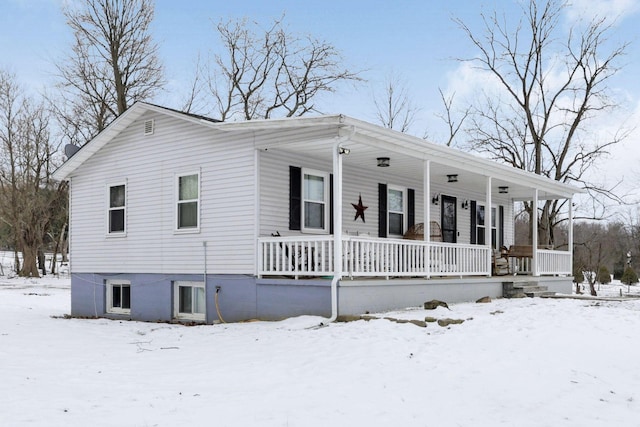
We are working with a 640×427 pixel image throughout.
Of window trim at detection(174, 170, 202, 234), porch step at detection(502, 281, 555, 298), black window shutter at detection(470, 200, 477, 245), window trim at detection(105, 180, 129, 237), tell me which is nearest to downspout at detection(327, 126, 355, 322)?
window trim at detection(174, 170, 202, 234)

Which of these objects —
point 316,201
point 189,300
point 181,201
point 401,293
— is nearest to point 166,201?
point 181,201

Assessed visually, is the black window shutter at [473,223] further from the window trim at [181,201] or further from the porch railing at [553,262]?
the window trim at [181,201]

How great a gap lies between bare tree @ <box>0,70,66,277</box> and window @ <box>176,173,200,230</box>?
2780 centimetres

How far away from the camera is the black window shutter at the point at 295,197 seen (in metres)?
13.1

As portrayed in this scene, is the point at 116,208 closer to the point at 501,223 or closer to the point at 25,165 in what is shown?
the point at 501,223

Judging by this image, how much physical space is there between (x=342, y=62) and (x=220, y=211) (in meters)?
21.4

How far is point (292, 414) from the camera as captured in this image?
6094 mm

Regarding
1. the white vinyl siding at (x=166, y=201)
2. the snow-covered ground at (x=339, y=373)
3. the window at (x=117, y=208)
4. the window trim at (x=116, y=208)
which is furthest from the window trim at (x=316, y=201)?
the window at (x=117, y=208)

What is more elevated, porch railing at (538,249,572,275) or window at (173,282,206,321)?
porch railing at (538,249,572,275)

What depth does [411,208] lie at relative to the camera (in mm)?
16953

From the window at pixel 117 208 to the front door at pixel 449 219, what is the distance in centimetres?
874

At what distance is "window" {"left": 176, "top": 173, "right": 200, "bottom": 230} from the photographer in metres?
13.6

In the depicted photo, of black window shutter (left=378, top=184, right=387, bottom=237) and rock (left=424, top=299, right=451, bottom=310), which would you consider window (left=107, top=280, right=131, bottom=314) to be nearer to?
black window shutter (left=378, top=184, right=387, bottom=237)

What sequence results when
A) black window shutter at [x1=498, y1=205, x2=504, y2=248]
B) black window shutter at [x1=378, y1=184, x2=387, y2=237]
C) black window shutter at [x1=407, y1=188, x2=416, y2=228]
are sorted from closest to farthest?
black window shutter at [x1=378, y1=184, x2=387, y2=237]
black window shutter at [x1=407, y1=188, x2=416, y2=228]
black window shutter at [x1=498, y1=205, x2=504, y2=248]
